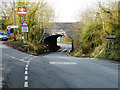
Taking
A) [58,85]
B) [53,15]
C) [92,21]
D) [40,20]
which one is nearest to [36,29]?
[40,20]

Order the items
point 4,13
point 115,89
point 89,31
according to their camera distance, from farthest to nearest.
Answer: point 4,13 → point 89,31 → point 115,89

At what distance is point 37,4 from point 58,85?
2397 cm

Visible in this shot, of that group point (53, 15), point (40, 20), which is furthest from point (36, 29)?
point (53, 15)

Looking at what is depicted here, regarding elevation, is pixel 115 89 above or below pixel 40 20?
below

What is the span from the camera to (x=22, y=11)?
2142 centimetres

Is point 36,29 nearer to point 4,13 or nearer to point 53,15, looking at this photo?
point 53,15

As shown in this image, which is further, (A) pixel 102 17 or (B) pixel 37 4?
(B) pixel 37 4

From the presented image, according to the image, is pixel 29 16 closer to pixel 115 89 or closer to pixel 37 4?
pixel 37 4

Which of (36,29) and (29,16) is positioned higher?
(29,16)

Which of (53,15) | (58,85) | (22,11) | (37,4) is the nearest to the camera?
(58,85)

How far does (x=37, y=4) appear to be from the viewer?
27859mm

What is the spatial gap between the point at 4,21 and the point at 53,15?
12223 mm

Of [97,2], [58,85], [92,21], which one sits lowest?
[58,85]

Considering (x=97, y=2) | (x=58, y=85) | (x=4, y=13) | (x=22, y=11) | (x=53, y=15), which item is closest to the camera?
(x=58, y=85)
